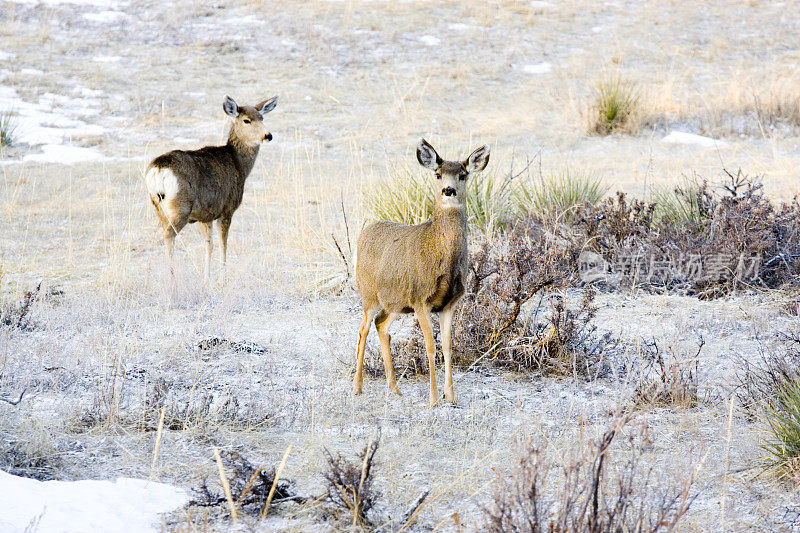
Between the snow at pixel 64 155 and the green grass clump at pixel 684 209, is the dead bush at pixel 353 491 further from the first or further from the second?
the snow at pixel 64 155

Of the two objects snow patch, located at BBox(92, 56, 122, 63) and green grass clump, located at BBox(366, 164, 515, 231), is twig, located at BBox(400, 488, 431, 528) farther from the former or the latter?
snow patch, located at BBox(92, 56, 122, 63)

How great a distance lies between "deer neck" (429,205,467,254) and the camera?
473cm

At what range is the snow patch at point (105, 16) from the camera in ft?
73.3

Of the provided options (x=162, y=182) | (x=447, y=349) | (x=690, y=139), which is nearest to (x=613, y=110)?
(x=690, y=139)

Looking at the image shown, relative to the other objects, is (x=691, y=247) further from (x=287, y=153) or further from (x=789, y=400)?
(x=287, y=153)

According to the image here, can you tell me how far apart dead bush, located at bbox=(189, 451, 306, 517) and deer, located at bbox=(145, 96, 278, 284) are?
4.43m

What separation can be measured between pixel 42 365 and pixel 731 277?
5379mm

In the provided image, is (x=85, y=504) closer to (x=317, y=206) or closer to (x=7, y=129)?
(x=317, y=206)

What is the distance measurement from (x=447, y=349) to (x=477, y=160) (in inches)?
43.0

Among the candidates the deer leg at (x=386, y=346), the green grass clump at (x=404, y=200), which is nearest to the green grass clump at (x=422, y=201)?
the green grass clump at (x=404, y=200)

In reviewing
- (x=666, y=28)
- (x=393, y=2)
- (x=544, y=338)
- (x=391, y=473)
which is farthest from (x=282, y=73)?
(x=391, y=473)

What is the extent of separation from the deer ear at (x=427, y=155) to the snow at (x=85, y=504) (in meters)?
2.24

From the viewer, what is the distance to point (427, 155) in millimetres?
4902

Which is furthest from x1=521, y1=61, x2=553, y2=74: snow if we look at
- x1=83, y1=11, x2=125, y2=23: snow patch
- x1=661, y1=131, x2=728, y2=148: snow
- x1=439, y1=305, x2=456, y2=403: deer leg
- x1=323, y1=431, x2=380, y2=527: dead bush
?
x1=323, y1=431, x2=380, y2=527: dead bush
